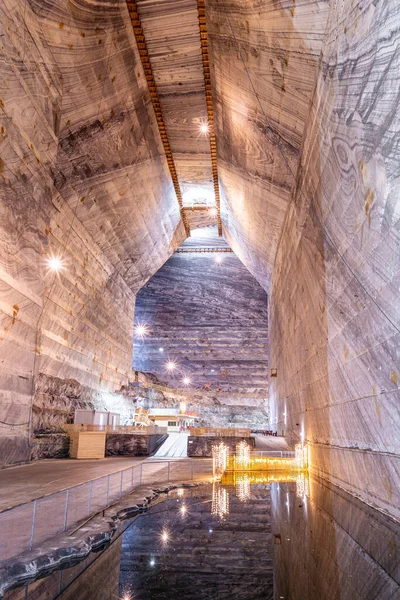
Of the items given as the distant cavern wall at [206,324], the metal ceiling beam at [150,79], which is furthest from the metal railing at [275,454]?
the distant cavern wall at [206,324]

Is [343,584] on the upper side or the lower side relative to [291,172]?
lower

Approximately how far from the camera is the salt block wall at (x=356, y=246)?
4.80 metres

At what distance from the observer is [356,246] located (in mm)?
6086

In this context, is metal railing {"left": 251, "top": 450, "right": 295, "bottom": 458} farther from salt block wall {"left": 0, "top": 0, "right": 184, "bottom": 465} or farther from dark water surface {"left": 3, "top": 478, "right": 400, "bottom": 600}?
dark water surface {"left": 3, "top": 478, "right": 400, "bottom": 600}

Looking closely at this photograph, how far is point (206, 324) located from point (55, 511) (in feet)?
78.3

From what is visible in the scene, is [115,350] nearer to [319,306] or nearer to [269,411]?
[269,411]

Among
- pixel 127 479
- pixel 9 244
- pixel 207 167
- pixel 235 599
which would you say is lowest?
pixel 235 599

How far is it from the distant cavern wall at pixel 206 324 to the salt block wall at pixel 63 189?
9.64 meters

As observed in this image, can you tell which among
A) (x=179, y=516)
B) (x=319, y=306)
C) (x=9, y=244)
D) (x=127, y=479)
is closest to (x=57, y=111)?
(x=9, y=244)

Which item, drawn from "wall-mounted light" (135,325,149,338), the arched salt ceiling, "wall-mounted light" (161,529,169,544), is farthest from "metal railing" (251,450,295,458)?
"wall-mounted light" (135,325,149,338)

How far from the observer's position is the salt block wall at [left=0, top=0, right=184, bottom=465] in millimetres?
9031

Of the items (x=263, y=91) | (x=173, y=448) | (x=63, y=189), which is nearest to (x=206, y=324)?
(x=173, y=448)

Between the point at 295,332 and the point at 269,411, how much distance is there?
14.3 metres

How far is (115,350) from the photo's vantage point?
65.0 feet
